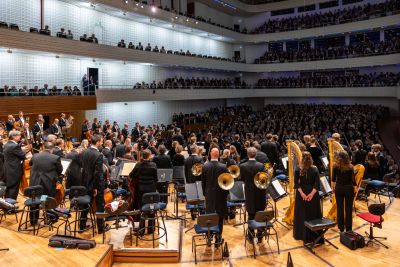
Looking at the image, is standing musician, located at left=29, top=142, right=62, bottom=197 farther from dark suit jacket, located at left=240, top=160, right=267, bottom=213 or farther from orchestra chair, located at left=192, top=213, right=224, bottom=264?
dark suit jacket, located at left=240, top=160, right=267, bottom=213

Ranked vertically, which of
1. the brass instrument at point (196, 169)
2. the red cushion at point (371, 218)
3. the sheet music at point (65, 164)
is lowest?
the red cushion at point (371, 218)

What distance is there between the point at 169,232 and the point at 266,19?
33752mm

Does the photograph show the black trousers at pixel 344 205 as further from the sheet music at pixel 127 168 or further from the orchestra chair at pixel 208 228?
the sheet music at pixel 127 168

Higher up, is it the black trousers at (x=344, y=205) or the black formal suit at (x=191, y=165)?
the black formal suit at (x=191, y=165)

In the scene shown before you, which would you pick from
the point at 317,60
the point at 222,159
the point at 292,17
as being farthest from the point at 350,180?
the point at 292,17

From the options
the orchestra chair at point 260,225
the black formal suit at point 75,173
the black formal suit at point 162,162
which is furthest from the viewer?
the black formal suit at point 162,162

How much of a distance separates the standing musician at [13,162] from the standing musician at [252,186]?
4.68 m

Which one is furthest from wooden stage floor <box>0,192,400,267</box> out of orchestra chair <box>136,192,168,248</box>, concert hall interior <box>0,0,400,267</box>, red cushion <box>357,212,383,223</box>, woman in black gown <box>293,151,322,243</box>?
red cushion <box>357,212,383,223</box>

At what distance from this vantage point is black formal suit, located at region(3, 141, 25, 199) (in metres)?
7.71

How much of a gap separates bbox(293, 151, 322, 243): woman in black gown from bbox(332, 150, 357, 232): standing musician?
1.70 ft

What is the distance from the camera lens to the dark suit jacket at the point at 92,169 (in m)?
6.93

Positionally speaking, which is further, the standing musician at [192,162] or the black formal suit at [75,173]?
the standing musician at [192,162]

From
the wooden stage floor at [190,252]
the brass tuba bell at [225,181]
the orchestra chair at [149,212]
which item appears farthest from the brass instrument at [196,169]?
the brass tuba bell at [225,181]

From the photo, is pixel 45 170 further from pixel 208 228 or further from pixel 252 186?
pixel 252 186
